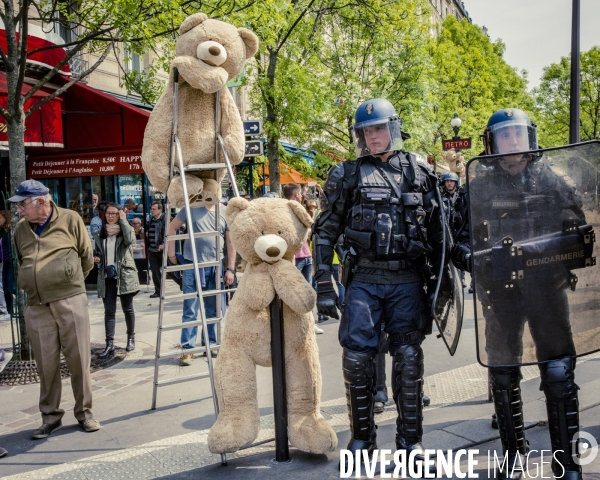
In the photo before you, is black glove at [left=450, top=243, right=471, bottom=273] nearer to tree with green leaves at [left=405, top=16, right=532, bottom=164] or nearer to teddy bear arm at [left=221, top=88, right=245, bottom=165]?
teddy bear arm at [left=221, top=88, right=245, bottom=165]

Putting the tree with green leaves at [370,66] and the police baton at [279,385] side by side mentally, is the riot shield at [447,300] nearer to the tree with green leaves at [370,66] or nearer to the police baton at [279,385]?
the police baton at [279,385]

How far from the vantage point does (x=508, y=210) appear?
3100mm

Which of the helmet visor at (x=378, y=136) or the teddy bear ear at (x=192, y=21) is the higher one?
the teddy bear ear at (x=192, y=21)

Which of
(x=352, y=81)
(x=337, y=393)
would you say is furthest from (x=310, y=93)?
(x=337, y=393)

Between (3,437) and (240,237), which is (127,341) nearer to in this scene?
(3,437)

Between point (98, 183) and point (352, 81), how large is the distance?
7.97 meters

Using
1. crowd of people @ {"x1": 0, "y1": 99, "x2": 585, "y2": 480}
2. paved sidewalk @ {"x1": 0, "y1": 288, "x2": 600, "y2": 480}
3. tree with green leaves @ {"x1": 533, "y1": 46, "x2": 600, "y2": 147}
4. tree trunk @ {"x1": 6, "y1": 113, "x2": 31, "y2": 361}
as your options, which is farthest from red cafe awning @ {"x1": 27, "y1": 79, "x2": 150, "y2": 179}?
tree with green leaves @ {"x1": 533, "y1": 46, "x2": 600, "y2": 147}

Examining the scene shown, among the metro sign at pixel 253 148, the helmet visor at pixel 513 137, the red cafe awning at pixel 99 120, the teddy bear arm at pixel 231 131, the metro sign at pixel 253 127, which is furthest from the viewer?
the red cafe awning at pixel 99 120

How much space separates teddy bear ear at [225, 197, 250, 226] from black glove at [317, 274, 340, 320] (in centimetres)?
66

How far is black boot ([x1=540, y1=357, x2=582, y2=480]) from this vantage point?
318 centimetres

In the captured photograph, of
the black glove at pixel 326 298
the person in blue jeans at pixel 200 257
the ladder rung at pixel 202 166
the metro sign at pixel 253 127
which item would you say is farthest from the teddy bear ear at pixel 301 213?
the metro sign at pixel 253 127

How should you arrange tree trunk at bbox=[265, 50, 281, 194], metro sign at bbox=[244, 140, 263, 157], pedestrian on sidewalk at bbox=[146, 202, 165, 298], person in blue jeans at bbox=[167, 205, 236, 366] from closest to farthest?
person in blue jeans at bbox=[167, 205, 236, 366], pedestrian on sidewalk at bbox=[146, 202, 165, 298], metro sign at bbox=[244, 140, 263, 157], tree trunk at bbox=[265, 50, 281, 194]

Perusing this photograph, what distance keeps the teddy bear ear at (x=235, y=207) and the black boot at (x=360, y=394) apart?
3.50 ft

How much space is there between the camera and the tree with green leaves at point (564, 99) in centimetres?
3222
